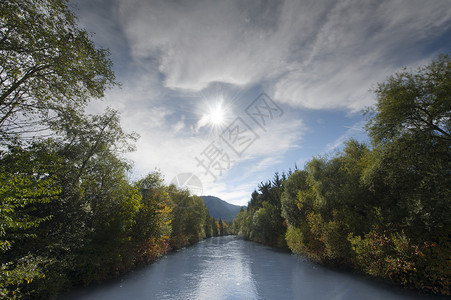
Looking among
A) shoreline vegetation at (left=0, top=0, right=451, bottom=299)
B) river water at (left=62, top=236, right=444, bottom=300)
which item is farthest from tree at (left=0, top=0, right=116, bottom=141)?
river water at (left=62, top=236, right=444, bottom=300)

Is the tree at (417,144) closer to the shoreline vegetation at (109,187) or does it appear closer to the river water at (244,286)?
the shoreline vegetation at (109,187)

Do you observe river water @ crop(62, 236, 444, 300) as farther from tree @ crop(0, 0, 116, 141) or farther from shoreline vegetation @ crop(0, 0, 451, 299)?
tree @ crop(0, 0, 116, 141)

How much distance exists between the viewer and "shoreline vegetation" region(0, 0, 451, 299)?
6.16 meters

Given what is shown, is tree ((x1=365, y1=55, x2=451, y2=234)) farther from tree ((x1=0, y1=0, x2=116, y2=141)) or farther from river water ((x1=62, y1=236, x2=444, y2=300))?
tree ((x1=0, y1=0, x2=116, y2=141))

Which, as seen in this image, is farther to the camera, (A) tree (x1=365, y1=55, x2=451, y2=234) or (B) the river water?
(B) the river water

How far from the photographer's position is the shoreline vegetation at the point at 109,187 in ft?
20.2

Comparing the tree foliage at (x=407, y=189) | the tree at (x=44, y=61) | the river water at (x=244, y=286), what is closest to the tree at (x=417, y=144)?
the tree foliage at (x=407, y=189)

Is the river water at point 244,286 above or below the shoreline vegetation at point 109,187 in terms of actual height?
below

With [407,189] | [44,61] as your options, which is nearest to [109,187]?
[44,61]

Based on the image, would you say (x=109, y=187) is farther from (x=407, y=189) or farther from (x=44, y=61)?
(x=407, y=189)

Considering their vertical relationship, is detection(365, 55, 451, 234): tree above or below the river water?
above

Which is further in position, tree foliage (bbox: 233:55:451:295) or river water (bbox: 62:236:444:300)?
river water (bbox: 62:236:444:300)

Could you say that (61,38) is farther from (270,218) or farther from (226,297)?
(270,218)

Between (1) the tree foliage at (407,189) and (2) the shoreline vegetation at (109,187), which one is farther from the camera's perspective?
(1) the tree foliage at (407,189)
